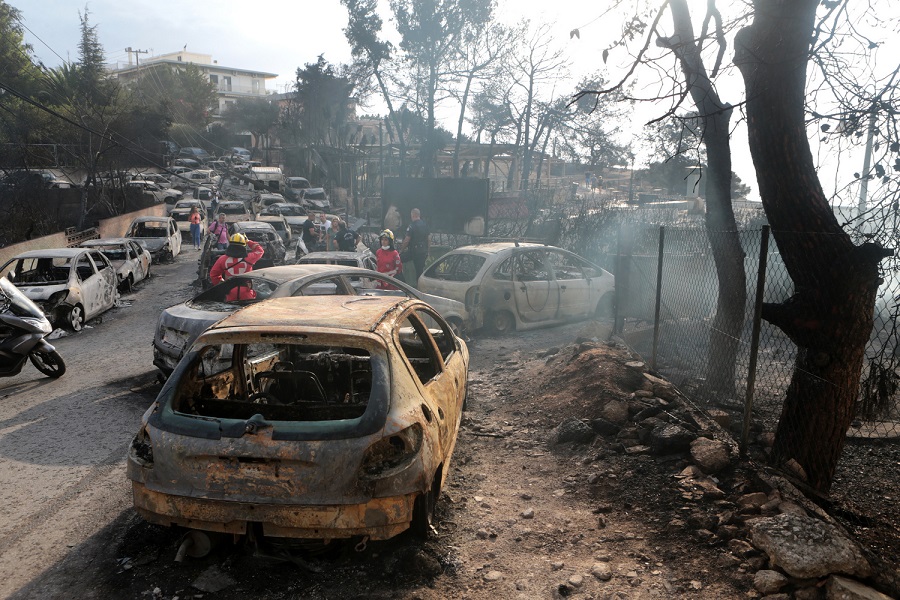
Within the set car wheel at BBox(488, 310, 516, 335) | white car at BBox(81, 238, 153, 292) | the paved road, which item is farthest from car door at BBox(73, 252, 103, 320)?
car wheel at BBox(488, 310, 516, 335)

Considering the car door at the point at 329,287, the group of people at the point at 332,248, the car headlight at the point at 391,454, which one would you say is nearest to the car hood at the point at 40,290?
the group of people at the point at 332,248

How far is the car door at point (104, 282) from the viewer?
1436 cm

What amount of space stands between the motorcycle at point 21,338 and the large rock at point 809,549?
8449mm

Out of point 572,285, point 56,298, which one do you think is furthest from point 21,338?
point 572,285

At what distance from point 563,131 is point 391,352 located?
32.9 metres

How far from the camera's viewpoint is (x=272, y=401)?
4.85 metres

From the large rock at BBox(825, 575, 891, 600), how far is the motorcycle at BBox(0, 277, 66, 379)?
881 cm

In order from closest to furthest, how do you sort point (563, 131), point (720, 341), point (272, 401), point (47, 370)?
point (272, 401), point (720, 341), point (47, 370), point (563, 131)

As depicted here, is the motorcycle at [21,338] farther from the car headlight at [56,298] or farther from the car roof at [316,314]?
the car roof at [316,314]

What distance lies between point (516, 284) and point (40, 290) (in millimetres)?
8328

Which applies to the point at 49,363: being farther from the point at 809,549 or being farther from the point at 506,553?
the point at 809,549

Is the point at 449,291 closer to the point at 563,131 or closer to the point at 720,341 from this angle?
the point at 720,341

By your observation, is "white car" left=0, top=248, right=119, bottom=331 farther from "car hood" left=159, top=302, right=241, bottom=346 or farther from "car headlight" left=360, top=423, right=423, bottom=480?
"car headlight" left=360, top=423, right=423, bottom=480

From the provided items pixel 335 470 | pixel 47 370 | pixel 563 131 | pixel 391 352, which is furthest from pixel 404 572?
pixel 563 131
